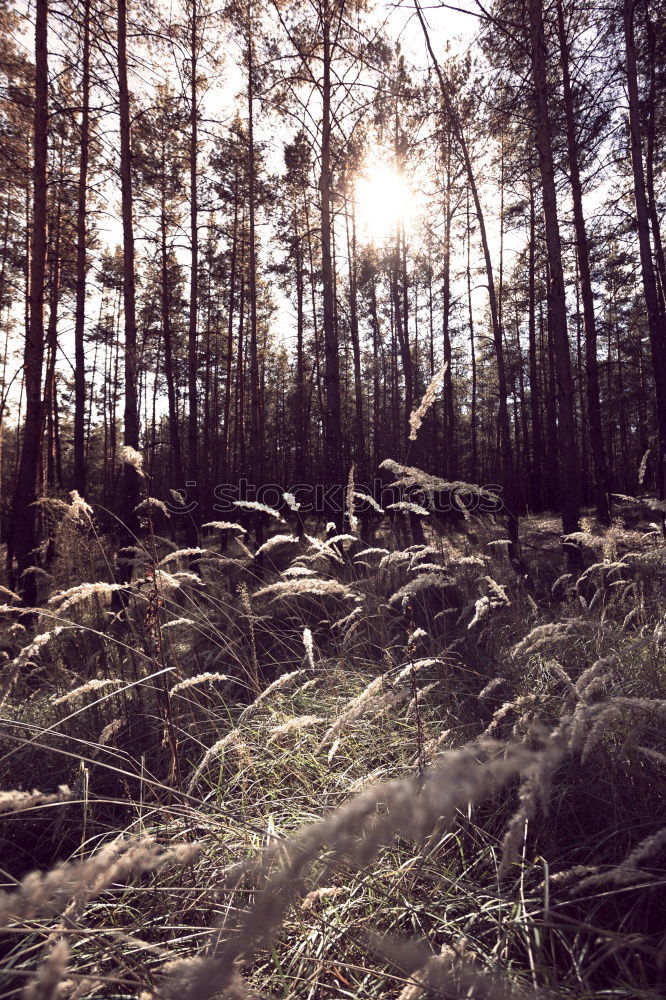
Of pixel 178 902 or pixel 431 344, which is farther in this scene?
pixel 431 344

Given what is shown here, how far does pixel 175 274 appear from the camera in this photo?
16.0m

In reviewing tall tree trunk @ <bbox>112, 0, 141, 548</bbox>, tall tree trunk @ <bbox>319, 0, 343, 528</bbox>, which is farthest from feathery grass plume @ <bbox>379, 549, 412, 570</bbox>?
tall tree trunk @ <bbox>112, 0, 141, 548</bbox>

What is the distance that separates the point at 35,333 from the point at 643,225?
938cm

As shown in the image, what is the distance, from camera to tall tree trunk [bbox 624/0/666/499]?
729cm

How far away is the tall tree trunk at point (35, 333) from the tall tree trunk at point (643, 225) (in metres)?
8.22

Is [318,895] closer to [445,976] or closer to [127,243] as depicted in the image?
[445,976]

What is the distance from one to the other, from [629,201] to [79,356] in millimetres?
13419

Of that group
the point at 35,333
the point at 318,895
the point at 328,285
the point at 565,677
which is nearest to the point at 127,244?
the point at 35,333

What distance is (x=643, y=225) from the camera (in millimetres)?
7902

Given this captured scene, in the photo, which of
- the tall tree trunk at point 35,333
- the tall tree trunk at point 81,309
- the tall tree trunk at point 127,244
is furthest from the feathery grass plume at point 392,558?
the tall tree trunk at point 81,309

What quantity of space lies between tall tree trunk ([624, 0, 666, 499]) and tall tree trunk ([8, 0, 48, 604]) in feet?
27.0

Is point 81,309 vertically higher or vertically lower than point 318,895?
higher

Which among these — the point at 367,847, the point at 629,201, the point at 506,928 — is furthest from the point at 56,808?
the point at 629,201

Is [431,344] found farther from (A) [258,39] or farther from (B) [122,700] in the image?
(B) [122,700]
